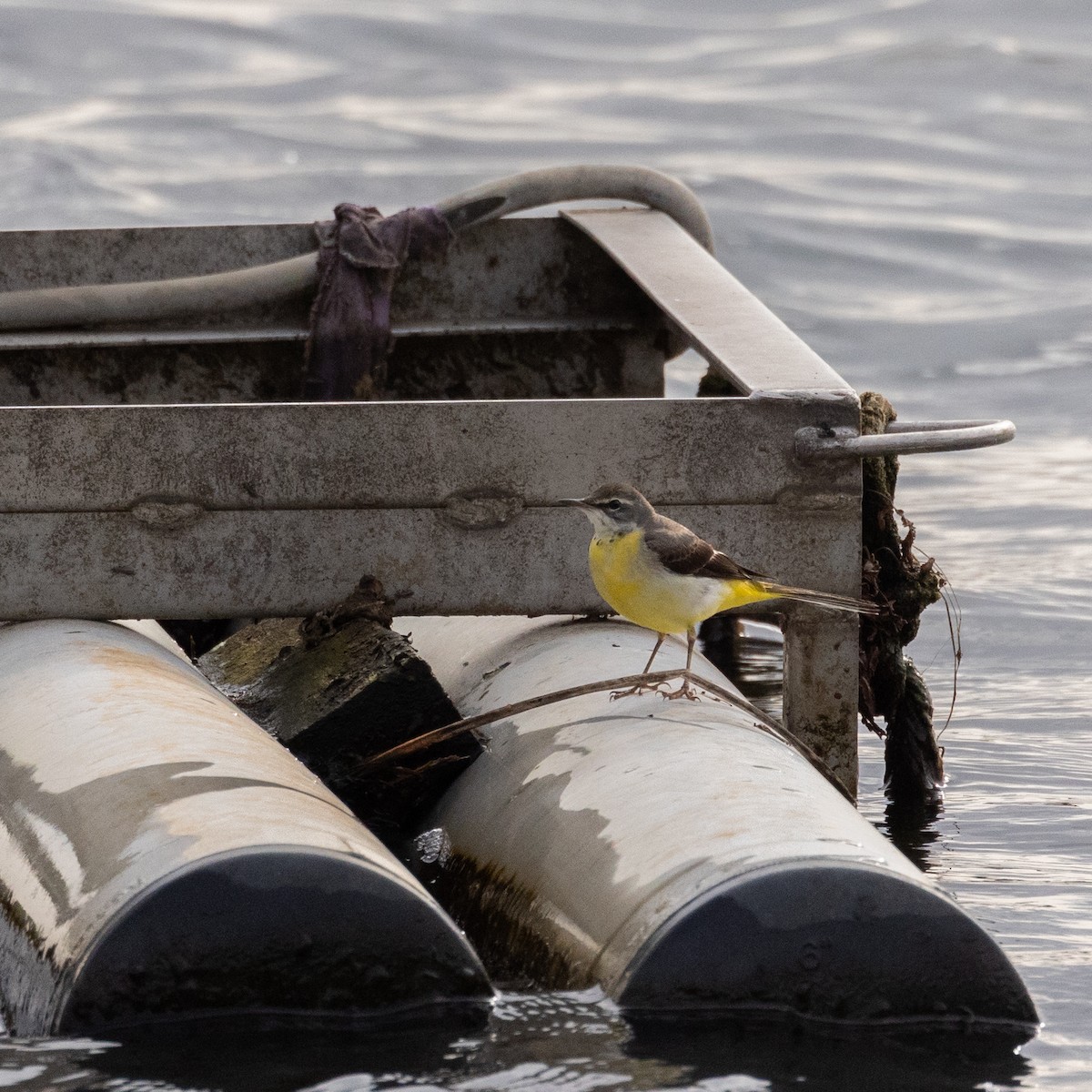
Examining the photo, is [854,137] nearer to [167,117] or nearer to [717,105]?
[717,105]

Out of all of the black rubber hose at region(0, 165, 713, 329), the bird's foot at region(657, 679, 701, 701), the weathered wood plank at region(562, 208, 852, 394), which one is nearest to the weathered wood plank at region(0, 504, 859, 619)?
the weathered wood plank at region(562, 208, 852, 394)

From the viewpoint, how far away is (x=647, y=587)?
6094mm

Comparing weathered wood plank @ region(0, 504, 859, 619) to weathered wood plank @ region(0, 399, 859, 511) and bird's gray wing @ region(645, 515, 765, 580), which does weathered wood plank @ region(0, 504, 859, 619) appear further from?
bird's gray wing @ region(645, 515, 765, 580)

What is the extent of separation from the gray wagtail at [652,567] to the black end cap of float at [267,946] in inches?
62.7

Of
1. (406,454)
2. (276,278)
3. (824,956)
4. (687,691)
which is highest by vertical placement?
(276,278)

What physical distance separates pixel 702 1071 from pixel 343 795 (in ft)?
6.92

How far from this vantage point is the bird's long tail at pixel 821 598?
254 inches

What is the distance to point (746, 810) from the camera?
491 centimetres

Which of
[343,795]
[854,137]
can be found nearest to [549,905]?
[343,795]

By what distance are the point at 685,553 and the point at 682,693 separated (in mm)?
460

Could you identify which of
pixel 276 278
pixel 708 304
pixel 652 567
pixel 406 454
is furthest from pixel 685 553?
pixel 276 278

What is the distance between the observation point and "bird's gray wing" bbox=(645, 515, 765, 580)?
239 inches

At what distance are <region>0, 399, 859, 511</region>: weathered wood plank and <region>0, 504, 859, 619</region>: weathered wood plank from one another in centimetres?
6

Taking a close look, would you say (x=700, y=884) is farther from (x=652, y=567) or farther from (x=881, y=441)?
(x=881, y=441)
